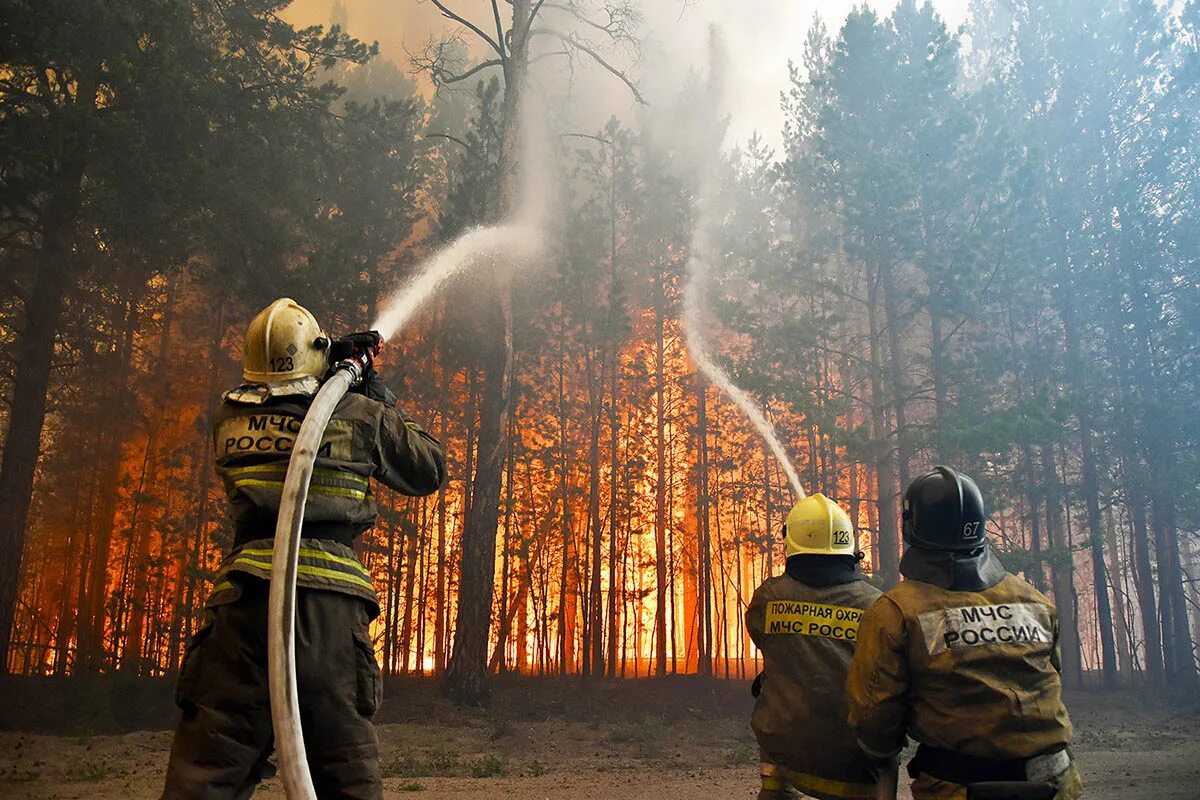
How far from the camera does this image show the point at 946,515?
319cm

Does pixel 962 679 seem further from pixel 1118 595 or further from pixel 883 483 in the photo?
pixel 1118 595

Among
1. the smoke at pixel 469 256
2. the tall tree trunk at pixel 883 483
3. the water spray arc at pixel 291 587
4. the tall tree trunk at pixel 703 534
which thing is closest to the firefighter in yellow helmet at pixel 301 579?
the water spray arc at pixel 291 587

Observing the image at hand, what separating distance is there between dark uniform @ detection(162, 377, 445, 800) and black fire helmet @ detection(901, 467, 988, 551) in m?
1.85

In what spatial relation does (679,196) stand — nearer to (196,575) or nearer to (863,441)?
(863,441)

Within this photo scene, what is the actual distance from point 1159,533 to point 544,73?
16144mm

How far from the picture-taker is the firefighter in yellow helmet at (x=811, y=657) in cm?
384

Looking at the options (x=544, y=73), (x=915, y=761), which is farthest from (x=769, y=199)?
(x=915, y=761)

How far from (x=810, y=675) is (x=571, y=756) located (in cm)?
800

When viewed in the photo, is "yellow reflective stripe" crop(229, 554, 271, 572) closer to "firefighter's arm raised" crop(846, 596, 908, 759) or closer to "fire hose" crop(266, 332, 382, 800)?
"fire hose" crop(266, 332, 382, 800)

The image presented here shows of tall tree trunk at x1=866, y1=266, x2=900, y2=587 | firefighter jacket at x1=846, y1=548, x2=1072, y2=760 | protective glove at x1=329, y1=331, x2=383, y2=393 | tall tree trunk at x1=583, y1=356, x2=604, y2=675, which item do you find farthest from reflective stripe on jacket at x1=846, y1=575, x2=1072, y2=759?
tall tree trunk at x1=583, y1=356, x2=604, y2=675

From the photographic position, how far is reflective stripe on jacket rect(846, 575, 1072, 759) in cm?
290

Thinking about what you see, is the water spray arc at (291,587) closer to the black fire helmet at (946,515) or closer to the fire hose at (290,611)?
the fire hose at (290,611)

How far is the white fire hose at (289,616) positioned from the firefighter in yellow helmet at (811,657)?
217 cm

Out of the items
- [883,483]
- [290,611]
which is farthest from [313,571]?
[883,483]
